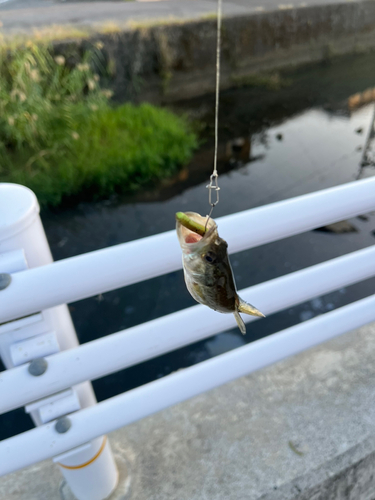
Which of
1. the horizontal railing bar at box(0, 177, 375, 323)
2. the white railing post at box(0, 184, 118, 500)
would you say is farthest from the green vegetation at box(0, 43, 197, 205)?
the horizontal railing bar at box(0, 177, 375, 323)

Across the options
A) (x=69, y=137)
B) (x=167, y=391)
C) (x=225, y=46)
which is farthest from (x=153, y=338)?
(x=225, y=46)

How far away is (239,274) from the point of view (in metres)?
3.76

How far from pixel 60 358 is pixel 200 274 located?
0.53m

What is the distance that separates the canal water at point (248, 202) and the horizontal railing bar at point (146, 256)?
0.07 metres

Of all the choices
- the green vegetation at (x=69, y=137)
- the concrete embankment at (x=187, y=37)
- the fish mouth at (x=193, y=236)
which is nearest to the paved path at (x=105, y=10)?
the concrete embankment at (x=187, y=37)

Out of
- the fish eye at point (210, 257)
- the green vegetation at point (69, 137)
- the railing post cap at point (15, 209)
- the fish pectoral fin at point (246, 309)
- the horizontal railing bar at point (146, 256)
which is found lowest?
the green vegetation at point (69, 137)

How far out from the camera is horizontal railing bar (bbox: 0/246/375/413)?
1.07 m

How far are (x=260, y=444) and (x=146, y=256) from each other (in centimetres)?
109

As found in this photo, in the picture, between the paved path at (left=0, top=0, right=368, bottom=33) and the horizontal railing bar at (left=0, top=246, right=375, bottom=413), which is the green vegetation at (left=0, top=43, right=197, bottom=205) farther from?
the horizontal railing bar at (left=0, top=246, right=375, bottom=413)

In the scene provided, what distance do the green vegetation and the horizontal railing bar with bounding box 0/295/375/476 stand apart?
3782 mm

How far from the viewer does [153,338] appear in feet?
3.84

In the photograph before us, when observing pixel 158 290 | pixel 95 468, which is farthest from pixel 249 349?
pixel 158 290

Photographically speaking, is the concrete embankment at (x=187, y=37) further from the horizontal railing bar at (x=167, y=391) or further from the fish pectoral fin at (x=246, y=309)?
the fish pectoral fin at (x=246, y=309)

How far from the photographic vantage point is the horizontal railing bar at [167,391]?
1.15 m
